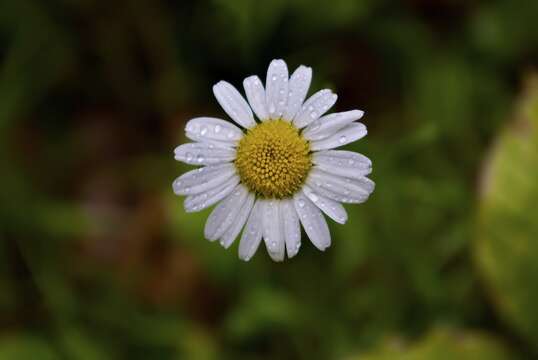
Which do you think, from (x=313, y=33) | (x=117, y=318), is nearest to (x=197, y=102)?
(x=313, y=33)

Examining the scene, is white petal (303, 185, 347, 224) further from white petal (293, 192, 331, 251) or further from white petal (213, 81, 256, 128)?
white petal (213, 81, 256, 128)

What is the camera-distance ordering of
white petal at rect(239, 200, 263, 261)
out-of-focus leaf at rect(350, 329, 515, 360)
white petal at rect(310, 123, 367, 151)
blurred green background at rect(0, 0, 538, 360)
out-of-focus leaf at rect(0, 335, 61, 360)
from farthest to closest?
1. out-of-focus leaf at rect(0, 335, 61, 360)
2. blurred green background at rect(0, 0, 538, 360)
3. out-of-focus leaf at rect(350, 329, 515, 360)
4. white petal at rect(239, 200, 263, 261)
5. white petal at rect(310, 123, 367, 151)

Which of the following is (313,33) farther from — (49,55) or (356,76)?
(49,55)

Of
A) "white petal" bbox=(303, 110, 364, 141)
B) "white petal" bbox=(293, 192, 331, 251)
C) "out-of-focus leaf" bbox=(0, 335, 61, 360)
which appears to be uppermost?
"white petal" bbox=(303, 110, 364, 141)

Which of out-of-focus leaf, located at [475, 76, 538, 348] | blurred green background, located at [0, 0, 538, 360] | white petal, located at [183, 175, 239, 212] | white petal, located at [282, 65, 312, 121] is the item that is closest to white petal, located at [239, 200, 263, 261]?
white petal, located at [183, 175, 239, 212]

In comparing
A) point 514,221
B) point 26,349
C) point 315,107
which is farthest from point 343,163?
point 26,349

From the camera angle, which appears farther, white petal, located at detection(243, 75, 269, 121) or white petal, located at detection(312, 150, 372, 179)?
white petal, located at detection(243, 75, 269, 121)

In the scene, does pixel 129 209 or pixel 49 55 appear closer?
pixel 49 55
